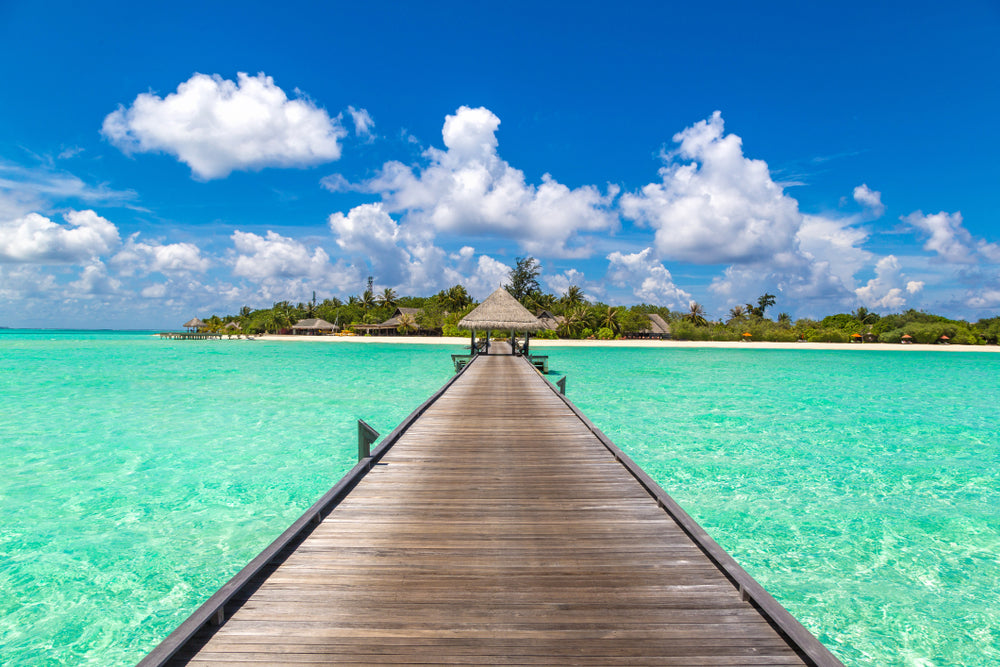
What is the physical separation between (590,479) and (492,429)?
8.14 ft

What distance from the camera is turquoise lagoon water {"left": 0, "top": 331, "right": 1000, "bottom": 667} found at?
14.3 ft

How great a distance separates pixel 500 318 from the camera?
20.5 meters

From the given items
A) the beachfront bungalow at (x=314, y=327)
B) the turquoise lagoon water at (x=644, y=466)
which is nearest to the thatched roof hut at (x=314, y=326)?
the beachfront bungalow at (x=314, y=327)

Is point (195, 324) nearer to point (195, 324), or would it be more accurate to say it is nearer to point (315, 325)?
point (195, 324)

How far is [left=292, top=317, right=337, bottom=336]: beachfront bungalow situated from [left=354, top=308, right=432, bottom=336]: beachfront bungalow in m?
4.27

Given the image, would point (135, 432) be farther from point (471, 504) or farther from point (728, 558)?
point (728, 558)

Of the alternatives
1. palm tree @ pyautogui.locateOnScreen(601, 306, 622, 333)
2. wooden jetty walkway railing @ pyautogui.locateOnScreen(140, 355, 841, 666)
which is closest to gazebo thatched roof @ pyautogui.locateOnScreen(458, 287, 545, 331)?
wooden jetty walkway railing @ pyautogui.locateOnScreen(140, 355, 841, 666)

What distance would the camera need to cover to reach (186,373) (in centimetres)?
2364

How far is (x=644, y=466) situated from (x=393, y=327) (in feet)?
175

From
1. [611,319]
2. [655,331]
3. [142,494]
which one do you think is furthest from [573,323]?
[142,494]

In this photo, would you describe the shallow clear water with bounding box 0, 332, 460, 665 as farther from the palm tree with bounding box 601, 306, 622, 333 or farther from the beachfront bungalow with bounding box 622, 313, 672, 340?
the beachfront bungalow with bounding box 622, 313, 672, 340

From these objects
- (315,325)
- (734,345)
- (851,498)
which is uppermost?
(315,325)

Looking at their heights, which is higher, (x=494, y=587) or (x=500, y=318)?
(x=500, y=318)

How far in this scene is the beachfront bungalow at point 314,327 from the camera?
6519 centimetres
